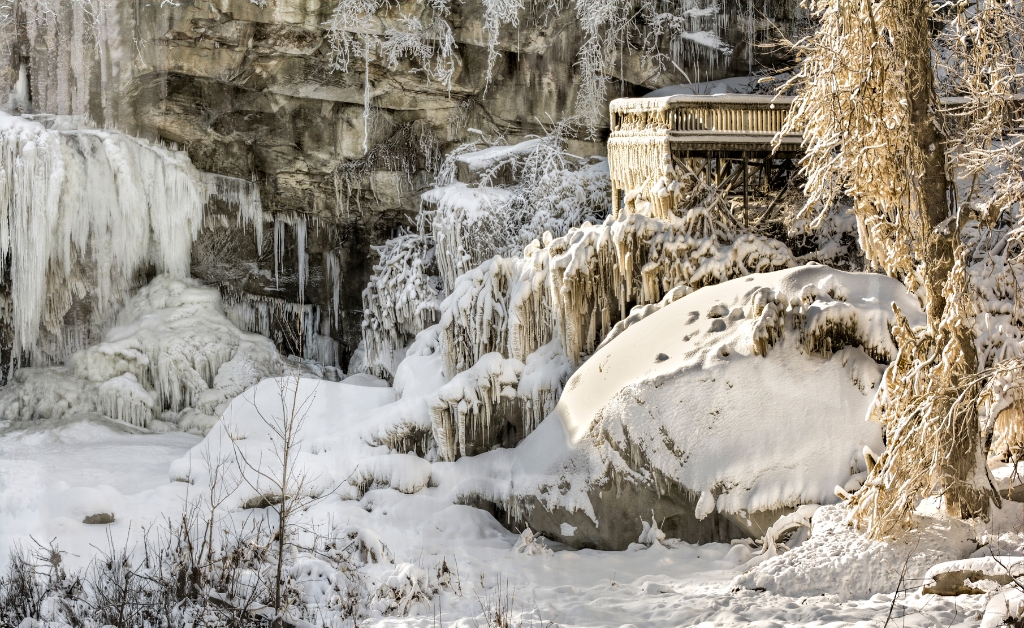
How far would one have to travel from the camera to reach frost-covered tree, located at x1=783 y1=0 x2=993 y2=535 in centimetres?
798

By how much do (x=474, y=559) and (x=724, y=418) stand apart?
9.91 feet

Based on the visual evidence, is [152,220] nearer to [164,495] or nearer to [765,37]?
[164,495]

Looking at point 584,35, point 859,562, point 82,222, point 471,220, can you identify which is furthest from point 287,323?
point 859,562

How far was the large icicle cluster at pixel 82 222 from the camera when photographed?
18906 millimetres

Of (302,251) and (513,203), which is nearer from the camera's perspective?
(513,203)

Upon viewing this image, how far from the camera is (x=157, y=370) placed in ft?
65.3

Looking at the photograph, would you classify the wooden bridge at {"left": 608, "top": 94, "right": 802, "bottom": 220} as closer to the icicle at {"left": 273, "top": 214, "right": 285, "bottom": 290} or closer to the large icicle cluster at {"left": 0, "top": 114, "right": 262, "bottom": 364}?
the icicle at {"left": 273, "top": 214, "right": 285, "bottom": 290}

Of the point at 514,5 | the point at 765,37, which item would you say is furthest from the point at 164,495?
the point at 765,37

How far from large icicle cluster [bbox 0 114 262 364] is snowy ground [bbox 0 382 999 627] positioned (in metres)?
3.94

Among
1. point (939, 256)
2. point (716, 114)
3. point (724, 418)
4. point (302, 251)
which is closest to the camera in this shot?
point (939, 256)

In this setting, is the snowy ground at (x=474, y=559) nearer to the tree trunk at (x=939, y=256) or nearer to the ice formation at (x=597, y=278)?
the tree trunk at (x=939, y=256)

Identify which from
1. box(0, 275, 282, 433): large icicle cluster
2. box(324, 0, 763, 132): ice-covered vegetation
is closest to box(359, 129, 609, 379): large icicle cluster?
box(324, 0, 763, 132): ice-covered vegetation

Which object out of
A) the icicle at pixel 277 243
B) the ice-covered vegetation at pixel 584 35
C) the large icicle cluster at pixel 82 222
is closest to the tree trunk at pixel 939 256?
the ice-covered vegetation at pixel 584 35

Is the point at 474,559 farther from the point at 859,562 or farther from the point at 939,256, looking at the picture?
the point at 939,256
